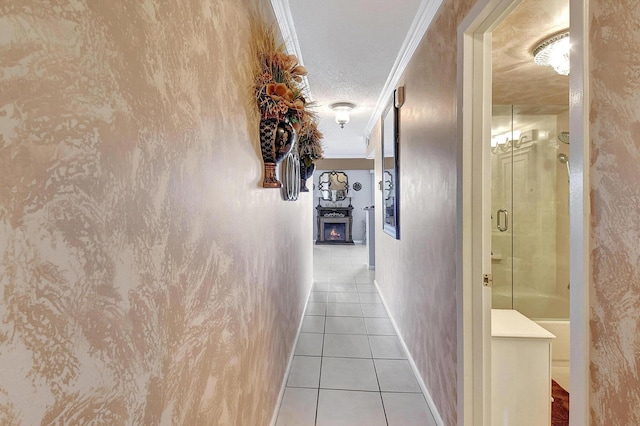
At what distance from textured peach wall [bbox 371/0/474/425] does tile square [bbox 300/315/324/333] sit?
2.82 feet

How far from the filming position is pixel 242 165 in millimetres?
1218

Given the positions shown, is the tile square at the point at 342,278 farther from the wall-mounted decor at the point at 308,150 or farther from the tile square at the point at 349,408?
the tile square at the point at 349,408

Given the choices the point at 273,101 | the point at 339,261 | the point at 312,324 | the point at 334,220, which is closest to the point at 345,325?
the point at 312,324

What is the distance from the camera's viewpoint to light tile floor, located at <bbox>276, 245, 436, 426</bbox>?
1.85 m

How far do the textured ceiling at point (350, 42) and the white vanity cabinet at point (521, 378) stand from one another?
1972mm

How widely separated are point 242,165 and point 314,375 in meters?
1.76

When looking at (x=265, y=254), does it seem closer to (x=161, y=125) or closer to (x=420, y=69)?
(x=161, y=125)

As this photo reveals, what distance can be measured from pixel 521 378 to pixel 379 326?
5.44ft

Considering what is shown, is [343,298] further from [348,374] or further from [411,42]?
[411,42]

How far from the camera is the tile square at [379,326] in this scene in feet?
9.74

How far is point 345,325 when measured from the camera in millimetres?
3156

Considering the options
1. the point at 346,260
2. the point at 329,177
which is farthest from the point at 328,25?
the point at 329,177

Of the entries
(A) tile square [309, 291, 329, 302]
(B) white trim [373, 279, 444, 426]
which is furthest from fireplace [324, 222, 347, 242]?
(B) white trim [373, 279, 444, 426]

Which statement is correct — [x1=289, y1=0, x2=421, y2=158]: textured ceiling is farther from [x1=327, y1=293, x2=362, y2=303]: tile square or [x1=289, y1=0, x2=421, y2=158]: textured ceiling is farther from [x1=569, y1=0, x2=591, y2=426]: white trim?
[x1=327, y1=293, x2=362, y2=303]: tile square
